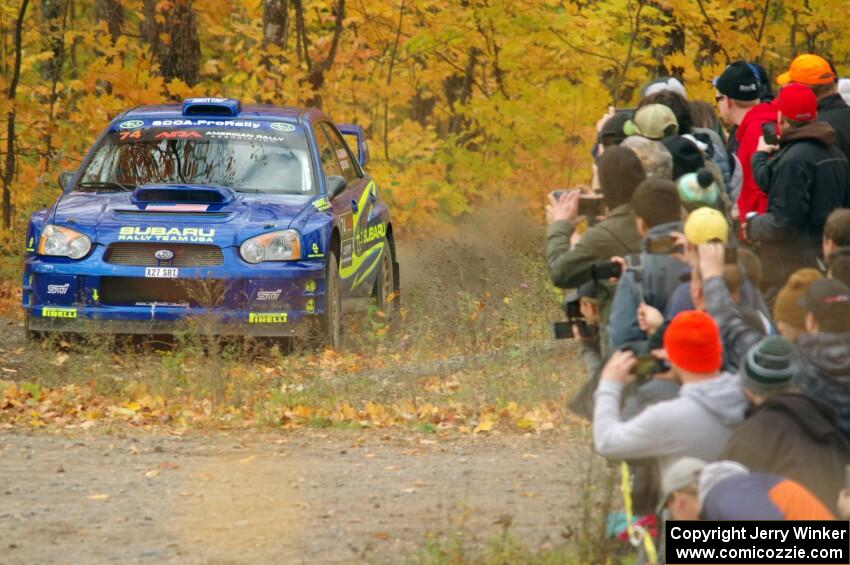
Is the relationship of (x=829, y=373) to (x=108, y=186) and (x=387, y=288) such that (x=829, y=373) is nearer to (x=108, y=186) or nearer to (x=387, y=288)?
(x=108, y=186)

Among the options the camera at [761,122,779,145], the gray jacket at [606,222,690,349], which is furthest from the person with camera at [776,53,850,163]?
the gray jacket at [606,222,690,349]

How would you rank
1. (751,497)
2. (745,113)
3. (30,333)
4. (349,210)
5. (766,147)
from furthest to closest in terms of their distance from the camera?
1. (349,210)
2. (30,333)
3. (745,113)
4. (766,147)
5. (751,497)

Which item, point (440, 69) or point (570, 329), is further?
point (440, 69)

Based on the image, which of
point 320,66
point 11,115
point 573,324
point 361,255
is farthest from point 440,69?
point 573,324

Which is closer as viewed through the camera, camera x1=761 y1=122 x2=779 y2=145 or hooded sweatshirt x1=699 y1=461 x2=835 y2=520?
hooded sweatshirt x1=699 y1=461 x2=835 y2=520

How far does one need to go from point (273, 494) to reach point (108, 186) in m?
5.70

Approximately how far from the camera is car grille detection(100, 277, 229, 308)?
1091cm

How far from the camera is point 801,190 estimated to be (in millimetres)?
7855

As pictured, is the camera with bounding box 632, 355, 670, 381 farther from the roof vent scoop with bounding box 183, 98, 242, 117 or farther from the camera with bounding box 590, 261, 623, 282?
the roof vent scoop with bounding box 183, 98, 242, 117

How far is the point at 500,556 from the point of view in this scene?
5.36 m

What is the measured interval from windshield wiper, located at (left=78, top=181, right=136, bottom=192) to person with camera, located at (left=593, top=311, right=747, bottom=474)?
768cm

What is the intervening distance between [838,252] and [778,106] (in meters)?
1.61

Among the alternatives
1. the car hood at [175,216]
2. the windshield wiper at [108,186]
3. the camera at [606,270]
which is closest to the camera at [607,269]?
the camera at [606,270]

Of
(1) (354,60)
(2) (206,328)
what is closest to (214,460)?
(2) (206,328)
